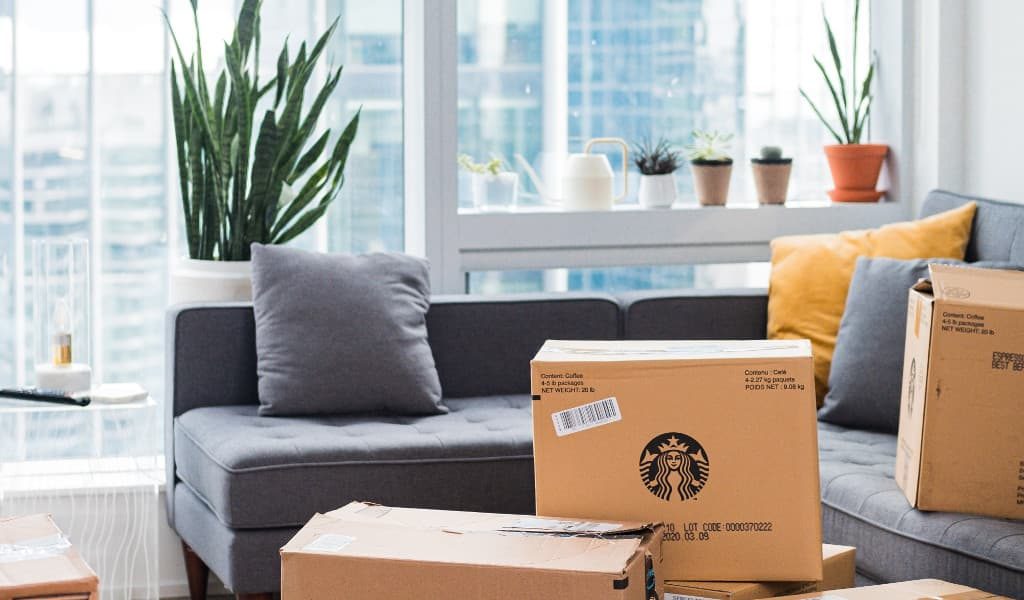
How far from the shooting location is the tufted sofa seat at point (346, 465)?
2.76 metres

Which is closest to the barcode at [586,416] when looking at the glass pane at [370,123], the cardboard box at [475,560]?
the cardboard box at [475,560]

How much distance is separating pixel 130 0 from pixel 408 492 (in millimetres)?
1862

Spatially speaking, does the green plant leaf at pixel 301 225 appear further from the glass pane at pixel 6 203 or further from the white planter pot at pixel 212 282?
the glass pane at pixel 6 203

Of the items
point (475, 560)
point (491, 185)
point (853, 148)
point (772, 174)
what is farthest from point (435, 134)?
point (475, 560)

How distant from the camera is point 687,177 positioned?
4.26m

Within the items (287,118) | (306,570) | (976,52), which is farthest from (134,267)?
(976,52)

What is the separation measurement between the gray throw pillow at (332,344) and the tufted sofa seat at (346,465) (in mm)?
103

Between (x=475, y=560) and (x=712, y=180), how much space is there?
2.64 m

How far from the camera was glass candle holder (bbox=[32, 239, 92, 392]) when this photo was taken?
307 cm

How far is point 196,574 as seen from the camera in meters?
3.24

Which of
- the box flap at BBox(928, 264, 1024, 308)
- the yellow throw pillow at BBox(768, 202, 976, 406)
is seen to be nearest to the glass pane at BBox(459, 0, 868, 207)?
the yellow throw pillow at BBox(768, 202, 976, 406)

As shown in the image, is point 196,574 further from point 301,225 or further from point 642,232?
point 642,232

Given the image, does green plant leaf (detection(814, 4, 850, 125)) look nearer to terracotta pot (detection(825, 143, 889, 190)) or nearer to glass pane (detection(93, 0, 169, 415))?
terracotta pot (detection(825, 143, 889, 190))

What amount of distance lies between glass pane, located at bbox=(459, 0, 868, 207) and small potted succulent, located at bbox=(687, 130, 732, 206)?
0.11 metres
